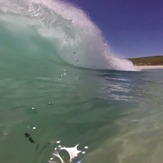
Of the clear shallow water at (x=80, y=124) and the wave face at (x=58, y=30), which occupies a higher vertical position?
the wave face at (x=58, y=30)

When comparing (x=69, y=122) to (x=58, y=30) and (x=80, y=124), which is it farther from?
(x=58, y=30)

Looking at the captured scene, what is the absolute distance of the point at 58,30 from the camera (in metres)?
14.8

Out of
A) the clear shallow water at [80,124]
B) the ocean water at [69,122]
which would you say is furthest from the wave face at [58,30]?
the clear shallow water at [80,124]

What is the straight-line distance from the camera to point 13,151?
11.2 feet

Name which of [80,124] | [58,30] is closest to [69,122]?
[80,124]

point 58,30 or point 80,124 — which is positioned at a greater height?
point 58,30

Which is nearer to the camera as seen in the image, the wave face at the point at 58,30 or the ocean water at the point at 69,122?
the ocean water at the point at 69,122

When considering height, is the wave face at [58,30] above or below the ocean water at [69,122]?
above

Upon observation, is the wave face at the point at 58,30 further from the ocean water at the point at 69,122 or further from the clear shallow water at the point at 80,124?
the clear shallow water at the point at 80,124

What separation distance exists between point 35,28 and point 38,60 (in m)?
2.86

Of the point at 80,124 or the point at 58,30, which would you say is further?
the point at 58,30

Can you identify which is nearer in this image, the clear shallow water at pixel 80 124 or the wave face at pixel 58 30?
the clear shallow water at pixel 80 124

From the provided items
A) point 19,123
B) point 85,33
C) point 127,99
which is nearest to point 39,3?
point 85,33

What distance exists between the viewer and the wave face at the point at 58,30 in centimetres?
1284
